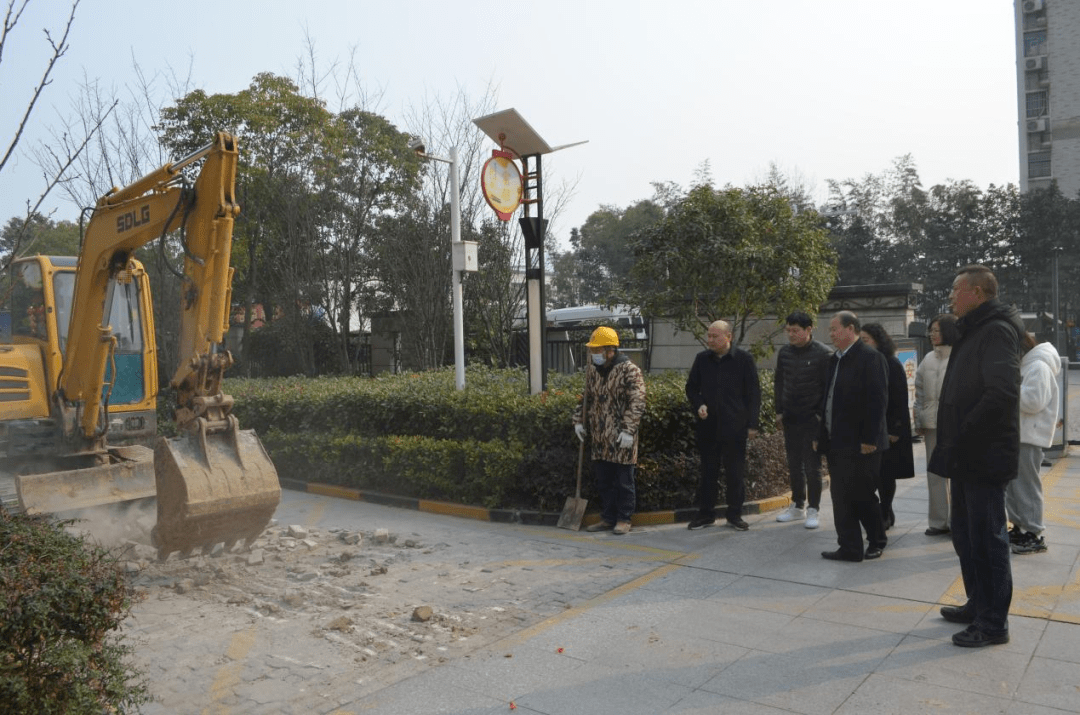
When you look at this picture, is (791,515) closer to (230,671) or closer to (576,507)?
(576,507)

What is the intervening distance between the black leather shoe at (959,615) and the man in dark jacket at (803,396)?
89.5 inches

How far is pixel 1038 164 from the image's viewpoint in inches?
2448

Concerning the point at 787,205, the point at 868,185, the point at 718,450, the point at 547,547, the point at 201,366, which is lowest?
the point at 547,547

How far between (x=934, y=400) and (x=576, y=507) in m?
3.31

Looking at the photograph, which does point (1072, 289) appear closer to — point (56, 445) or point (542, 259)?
point (542, 259)

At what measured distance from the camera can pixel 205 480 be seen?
5.96m

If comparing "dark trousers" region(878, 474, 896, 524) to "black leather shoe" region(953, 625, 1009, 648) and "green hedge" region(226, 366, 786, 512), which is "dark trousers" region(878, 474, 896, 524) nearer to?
"green hedge" region(226, 366, 786, 512)

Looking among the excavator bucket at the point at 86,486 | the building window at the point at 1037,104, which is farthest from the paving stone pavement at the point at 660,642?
the building window at the point at 1037,104

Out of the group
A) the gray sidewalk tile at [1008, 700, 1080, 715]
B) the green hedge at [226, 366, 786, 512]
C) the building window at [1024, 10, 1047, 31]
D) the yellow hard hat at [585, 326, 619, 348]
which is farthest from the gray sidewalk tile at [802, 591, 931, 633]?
the building window at [1024, 10, 1047, 31]

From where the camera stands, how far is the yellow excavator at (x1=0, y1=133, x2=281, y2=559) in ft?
20.0

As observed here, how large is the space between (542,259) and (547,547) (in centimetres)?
332

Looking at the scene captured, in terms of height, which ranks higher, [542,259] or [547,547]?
[542,259]

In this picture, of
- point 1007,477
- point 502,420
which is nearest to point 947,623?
point 1007,477

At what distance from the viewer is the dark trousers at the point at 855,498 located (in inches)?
243
